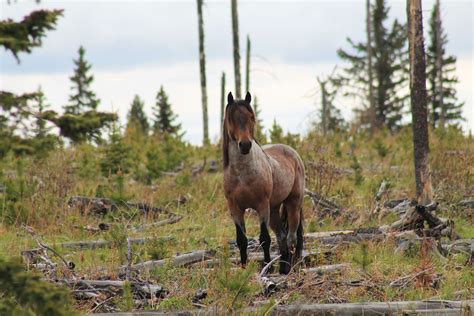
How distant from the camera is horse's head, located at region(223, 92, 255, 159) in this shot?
28.5 feet

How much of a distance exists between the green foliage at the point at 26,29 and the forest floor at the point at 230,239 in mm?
2449

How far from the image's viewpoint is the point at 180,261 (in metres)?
10.0

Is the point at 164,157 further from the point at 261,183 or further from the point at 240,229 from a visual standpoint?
the point at 261,183

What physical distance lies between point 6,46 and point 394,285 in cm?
574

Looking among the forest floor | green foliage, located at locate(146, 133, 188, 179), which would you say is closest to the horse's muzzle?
the forest floor

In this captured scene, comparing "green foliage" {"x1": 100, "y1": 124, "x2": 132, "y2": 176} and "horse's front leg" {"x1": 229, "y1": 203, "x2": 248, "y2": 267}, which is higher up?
"green foliage" {"x1": 100, "y1": 124, "x2": 132, "y2": 176}

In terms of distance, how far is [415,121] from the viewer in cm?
1466

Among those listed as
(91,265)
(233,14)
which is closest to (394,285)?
(91,265)

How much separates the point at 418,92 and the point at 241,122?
22.4 feet

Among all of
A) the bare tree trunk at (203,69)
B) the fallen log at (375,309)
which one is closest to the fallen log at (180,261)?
the fallen log at (375,309)

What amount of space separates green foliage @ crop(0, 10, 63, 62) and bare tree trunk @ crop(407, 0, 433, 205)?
7.66 meters

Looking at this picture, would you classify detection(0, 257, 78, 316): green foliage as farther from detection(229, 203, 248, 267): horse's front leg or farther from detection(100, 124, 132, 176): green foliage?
detection(100, 124, 132, 176): green foliage

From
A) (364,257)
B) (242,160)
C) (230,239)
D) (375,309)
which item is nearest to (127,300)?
(375,309)

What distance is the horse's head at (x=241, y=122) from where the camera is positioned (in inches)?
342
